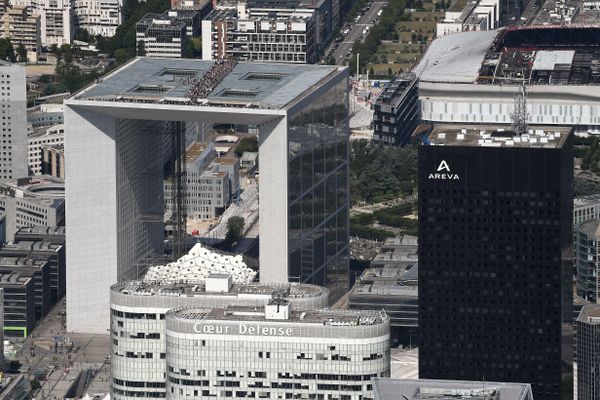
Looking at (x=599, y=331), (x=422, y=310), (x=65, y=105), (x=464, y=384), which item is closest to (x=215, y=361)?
(x=464, y=384)

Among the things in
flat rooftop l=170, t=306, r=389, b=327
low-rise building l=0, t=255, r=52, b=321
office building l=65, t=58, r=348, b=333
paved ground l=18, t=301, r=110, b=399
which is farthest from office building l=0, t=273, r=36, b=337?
flat rooftop l=170, t=306, r=389, b=327

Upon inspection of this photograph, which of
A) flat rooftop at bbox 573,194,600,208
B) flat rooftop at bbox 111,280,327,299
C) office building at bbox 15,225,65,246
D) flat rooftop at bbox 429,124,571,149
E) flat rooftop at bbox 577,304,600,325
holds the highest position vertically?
flat rooftop at bbox 429,124,571,149

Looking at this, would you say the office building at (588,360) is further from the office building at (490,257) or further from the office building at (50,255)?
the office building at (50,255)

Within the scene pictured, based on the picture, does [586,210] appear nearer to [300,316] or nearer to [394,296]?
[394,296]

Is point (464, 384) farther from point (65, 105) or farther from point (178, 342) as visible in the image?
point (65, 105)

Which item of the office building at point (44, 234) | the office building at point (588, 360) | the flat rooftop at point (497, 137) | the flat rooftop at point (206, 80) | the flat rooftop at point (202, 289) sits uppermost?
the flat rooftop at point (206, 80)

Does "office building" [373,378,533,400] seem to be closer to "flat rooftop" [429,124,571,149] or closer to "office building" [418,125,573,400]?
"office building" [418,125,573,400]

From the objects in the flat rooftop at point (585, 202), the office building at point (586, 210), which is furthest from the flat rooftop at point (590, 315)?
the flat rooftop at point (585, 202)
